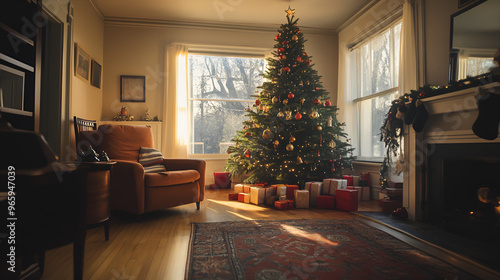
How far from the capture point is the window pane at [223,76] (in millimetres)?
5531

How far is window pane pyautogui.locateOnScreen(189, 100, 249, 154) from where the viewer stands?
5465 mm

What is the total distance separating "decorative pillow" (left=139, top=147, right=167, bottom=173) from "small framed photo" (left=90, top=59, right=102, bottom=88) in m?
1.99

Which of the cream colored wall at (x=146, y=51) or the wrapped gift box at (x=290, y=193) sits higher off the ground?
the cream colored wall at (x=146, y=51)

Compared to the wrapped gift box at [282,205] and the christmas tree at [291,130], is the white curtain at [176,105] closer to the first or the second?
the christmas tree at [291,130]

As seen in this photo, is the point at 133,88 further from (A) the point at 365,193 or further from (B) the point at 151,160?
(A) the point at 365,193

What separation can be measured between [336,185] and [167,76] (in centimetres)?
342

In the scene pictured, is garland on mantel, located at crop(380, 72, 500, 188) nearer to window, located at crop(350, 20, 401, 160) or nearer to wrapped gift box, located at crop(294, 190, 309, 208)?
window, located at crop(350, 20, 401, 160)

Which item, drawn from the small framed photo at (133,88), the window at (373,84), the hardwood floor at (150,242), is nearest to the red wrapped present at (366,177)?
the window at (373,84)

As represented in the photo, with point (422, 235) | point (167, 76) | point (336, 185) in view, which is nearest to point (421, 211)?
point (422, 235)

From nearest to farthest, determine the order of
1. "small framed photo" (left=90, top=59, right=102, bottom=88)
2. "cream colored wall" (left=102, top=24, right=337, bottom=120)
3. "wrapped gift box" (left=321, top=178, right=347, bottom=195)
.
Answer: "wrapped gift box" (left=321, top=178, right=347, bottom=195)
"small framed photo" (left=90, top=59, right=102, bottom=88)
"cream colored wall" (left=102, top=24, right=337, bottom=120)

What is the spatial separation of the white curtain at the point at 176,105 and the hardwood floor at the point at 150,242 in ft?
5.73

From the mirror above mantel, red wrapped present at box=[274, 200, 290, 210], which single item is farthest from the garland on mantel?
red wrapped present at box=[274, 200, 290, 210]

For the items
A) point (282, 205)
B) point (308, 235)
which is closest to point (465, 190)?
point (308, 235)

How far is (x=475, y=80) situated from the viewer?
2.27 meters
